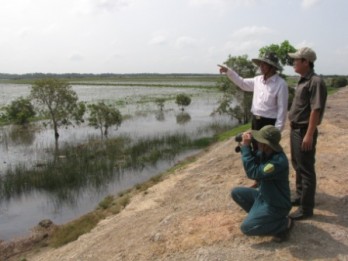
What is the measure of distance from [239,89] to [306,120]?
22352 mm

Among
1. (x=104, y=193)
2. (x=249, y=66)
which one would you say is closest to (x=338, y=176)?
(x=104, y=193)

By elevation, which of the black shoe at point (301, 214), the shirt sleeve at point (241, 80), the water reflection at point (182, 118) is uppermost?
the shirt sleeve at point (241, 80)

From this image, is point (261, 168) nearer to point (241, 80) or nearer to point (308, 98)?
point (308, 98)

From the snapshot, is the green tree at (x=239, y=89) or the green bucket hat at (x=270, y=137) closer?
the green bucket hat at (x=270, y=137)

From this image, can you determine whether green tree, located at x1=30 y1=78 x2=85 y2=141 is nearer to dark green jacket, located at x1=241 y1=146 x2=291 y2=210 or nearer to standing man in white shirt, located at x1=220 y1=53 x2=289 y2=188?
standing man in white shirt, located at x1=220 y1=53 x2=289 y2=188

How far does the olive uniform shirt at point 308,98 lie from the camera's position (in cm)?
466

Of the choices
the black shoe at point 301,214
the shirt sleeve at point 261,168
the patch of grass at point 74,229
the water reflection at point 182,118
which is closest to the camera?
the shirt sleeve at point 261,168

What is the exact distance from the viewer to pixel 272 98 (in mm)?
5445

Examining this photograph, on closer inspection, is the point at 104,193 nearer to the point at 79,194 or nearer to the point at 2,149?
the point at 79,194

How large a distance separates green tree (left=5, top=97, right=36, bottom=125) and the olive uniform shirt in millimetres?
28986

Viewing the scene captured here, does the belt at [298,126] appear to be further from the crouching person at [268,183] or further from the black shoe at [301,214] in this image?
the black shoe at [301,214]

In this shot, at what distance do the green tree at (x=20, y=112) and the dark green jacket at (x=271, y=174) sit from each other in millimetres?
29171

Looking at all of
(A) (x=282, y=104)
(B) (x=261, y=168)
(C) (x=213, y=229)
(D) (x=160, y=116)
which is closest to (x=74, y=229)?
(C) (x=213, y=229)

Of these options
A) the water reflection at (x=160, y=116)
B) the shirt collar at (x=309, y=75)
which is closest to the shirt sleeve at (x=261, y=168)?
the shirt collar at (x=309, y=75)
